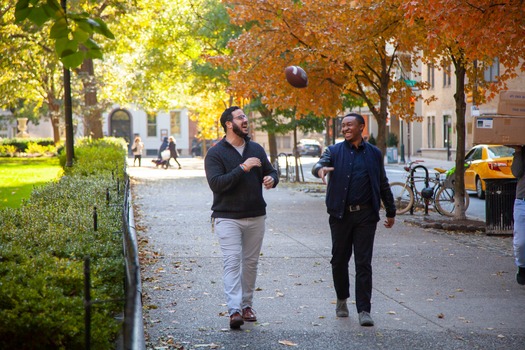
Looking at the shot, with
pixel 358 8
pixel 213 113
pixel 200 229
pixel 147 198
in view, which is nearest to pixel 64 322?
pixel 200 229

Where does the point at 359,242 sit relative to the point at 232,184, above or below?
below

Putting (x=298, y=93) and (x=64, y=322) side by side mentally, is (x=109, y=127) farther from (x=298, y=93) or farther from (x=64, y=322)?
(x=64, y=322)

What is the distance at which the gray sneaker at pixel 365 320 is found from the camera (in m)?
7.89

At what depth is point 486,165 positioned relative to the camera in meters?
23.4

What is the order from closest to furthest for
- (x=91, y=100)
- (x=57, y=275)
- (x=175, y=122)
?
(x=57, y=275), (x=91, y=100), (x=175, y=122)

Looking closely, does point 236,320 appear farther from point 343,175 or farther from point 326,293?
point 326,293

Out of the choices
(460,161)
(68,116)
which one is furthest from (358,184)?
(68,116)

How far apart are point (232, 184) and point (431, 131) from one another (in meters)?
50.8

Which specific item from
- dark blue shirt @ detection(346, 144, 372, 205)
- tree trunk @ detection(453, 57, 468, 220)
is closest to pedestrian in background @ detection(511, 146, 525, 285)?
dark blue shirt @ detection(346, 144, 372, 205)

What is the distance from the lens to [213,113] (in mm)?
63719

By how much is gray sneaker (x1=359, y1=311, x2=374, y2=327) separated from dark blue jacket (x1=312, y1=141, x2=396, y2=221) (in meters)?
0.83

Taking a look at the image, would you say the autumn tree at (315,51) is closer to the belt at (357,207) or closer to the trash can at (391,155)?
the belt at (357,207)

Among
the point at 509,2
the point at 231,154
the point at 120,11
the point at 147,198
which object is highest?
the point at 120,11

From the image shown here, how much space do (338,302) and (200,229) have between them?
791 centimetres
